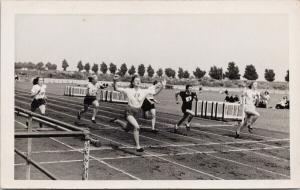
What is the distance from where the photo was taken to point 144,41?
7105 mm

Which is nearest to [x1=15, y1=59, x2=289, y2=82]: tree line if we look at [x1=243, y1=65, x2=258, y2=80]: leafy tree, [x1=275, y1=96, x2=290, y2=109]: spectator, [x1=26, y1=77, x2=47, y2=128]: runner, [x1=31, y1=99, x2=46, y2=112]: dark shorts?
[x1=243, y1=65, x2=258, y2=80]: leafy tree

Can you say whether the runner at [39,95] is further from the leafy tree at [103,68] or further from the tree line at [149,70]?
the leafy tree at [103,68]

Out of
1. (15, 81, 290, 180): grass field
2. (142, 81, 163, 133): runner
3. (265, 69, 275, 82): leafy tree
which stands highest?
(265, 69, 275, 82): leafy tree

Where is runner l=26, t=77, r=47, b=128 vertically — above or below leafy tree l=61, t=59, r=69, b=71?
below

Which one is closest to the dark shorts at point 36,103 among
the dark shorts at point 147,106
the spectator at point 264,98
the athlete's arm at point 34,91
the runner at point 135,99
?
the athlete's arm at point 34,91

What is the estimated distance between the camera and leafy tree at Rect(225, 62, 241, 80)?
294 inches

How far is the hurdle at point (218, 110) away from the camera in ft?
33.4

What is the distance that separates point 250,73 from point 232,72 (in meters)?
0.27

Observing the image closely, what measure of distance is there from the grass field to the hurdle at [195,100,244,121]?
0.84 metres

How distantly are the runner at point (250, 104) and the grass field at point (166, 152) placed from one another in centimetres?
18

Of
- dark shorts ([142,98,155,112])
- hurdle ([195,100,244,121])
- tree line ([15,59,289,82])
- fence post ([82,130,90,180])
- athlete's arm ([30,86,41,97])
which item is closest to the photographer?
fence post ([82,130,90,180])

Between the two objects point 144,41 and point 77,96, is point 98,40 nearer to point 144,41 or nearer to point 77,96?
point 144,41

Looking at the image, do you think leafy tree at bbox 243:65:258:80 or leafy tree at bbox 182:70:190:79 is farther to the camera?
leafy tree at bbox 182:70:190:79

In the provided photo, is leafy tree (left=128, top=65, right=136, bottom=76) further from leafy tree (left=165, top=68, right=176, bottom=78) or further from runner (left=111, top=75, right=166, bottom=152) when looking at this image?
leafy tree (left=165, top=68, right=176, bottom=78)
